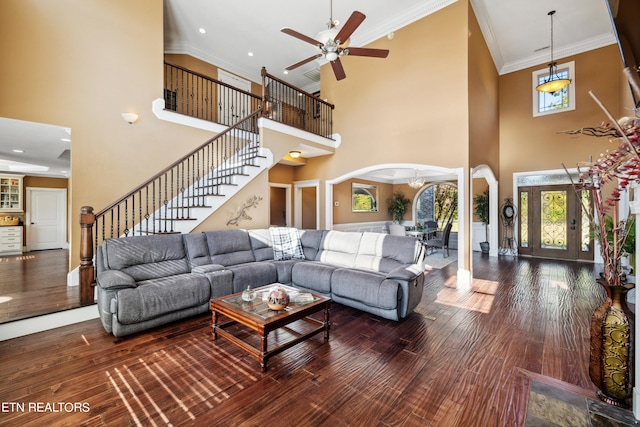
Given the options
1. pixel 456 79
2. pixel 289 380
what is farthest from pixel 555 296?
pixel 289 380

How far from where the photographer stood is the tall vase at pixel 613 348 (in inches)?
75.2

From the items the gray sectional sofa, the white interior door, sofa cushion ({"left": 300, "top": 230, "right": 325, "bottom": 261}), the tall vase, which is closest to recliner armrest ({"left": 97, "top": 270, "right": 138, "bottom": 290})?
the gray sectional sofa

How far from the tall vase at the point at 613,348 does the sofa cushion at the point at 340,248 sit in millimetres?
2809

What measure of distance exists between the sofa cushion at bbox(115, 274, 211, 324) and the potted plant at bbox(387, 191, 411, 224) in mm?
8443

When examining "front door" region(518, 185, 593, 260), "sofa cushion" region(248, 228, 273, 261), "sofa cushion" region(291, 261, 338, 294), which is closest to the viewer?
"sofa cushion" region(291, 261, 338, 294)

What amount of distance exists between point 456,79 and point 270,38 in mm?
4599

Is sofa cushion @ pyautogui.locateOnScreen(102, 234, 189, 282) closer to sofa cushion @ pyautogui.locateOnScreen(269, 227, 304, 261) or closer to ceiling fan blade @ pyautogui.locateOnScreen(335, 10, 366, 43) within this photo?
sofa cushion @ pyautogui.locateOnScreen(269, 227, 304, 261)

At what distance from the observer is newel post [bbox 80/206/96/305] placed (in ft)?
11.4

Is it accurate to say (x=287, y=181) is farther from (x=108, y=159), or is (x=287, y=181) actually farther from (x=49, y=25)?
(x=49, y=25)

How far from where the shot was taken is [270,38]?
23.0ft

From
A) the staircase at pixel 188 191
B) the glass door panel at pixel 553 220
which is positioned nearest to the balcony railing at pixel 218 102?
the staircase at pixel 188 191

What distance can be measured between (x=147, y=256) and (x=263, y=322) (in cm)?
221

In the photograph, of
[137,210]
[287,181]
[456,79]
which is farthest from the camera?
[287,181]

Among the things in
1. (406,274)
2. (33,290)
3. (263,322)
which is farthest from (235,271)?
(33,290)
